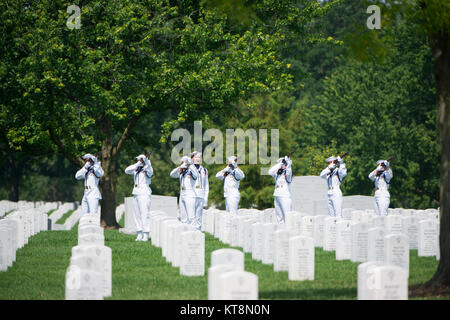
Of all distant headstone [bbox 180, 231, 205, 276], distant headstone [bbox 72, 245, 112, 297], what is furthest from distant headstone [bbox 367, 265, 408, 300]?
distant headstone [bbox 180, 231, 205, 276]

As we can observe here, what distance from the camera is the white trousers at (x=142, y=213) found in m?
23.9

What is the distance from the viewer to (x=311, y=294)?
1246 centimetres

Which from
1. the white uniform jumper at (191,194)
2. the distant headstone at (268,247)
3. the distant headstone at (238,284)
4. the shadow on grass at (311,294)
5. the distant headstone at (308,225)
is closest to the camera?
the distant headstone at (238,284)

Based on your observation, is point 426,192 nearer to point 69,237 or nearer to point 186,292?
point 69,237

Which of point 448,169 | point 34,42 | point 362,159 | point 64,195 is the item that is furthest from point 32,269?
point 64,195

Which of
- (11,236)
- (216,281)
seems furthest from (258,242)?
(216,281)

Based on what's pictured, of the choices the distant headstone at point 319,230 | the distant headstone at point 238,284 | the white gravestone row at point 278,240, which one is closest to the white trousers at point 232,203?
the white gravestone row at point 278,240

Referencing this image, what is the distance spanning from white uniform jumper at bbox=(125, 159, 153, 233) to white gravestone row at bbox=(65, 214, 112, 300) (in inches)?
333

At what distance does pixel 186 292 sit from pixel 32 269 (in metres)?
4.65

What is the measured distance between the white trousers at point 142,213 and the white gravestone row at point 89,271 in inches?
331

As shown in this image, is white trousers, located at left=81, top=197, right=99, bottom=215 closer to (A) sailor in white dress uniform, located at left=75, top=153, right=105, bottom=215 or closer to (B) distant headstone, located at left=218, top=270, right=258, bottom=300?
(A) sailor in white dress uniform, located at left=75, top=153, right=105, bottom=215

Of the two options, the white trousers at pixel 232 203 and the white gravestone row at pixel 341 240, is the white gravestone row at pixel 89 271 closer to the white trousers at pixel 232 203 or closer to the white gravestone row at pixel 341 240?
the white gravestone row at pixel 341 240

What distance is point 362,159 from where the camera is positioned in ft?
155

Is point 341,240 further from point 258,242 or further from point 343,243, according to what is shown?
point 258,242
